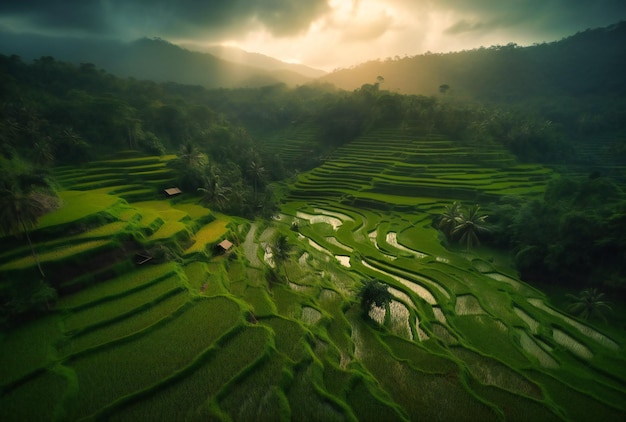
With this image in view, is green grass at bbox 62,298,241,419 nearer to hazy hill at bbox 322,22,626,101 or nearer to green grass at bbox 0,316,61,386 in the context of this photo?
green grass at bbox 0,316,61,386

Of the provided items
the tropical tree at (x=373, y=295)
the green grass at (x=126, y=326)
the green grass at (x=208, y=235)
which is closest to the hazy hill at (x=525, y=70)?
the green grass at (x=208, y=235)

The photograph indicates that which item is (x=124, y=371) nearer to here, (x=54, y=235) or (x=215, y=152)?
(x=54, y=235)

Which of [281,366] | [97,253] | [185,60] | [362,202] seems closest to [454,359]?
[281,366]

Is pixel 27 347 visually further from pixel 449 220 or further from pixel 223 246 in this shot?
pixel 449 220

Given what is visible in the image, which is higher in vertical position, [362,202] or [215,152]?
[215,152]

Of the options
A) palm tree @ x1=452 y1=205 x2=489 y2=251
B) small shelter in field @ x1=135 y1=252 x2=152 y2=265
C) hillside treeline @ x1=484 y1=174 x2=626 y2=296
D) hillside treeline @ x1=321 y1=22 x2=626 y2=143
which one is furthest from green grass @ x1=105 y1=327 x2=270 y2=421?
hillside treeline @ x1=321 y1=22 x2=626 y2=143
